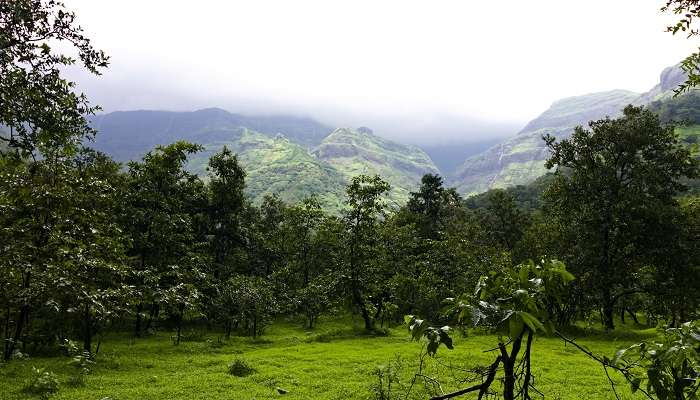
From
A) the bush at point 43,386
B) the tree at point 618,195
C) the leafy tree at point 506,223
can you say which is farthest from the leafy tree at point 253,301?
the leafy tree at point 506,223

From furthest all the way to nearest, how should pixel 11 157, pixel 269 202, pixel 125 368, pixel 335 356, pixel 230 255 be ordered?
pixel 269 202
pixel 230 255
pixel 335 356
pixel 125 368
pixel 11 157

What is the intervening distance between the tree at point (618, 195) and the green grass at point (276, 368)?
5.34 metres

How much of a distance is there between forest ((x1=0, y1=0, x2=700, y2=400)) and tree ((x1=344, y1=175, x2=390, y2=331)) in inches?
6.3

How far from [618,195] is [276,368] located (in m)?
29.4

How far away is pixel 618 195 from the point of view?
3569 centimetres

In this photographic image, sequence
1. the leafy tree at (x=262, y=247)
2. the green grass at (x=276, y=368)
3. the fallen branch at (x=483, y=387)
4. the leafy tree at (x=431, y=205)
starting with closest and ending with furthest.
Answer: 1. the fallen branch at (x=483, y=387)
2. the green grass at (x=276, y=368)
3. the leafy tree at (x=262, y=247)
4. the leafy tree at (x=431, y=205)

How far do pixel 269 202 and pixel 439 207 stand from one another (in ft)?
89.1

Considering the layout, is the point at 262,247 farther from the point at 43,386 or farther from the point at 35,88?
the point at 35,88

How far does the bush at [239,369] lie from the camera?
2155 cm

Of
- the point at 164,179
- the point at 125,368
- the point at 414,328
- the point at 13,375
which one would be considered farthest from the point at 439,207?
the point at 414,328

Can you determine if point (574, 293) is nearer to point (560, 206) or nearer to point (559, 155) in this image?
point (560, 206)

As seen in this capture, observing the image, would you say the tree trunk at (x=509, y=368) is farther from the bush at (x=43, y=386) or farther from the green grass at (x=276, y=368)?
the bush at (x=43, y=386)

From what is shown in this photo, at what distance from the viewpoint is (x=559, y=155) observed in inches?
1511

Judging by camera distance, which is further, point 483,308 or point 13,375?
point 13,375
